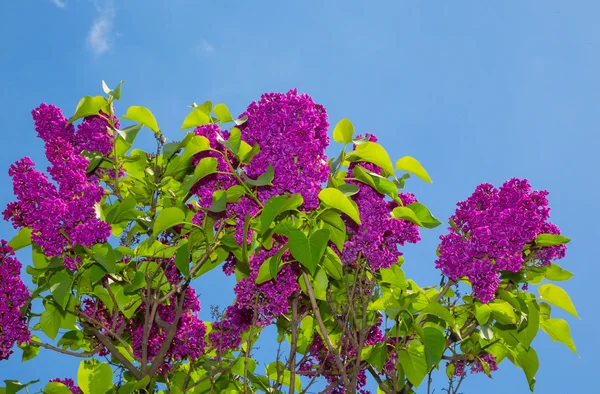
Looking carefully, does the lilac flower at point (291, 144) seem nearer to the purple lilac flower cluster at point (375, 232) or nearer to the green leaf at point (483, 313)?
the purple lilac flower cluster at point (375, 232)

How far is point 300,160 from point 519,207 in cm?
108

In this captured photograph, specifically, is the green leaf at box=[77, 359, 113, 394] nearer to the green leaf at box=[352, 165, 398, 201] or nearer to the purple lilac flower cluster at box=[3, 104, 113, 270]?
the purple lilac flower cluster at box=[3, 104, 113, 270]

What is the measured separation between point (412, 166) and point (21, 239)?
1.97 m

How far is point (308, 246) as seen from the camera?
227cm

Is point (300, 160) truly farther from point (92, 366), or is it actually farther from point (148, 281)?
point (92, 366)

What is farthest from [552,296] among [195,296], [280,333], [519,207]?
[195,296]

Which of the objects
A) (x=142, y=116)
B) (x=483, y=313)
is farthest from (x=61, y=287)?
(x=483, y=313)

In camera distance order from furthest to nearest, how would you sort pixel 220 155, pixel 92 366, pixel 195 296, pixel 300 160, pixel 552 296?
pixel 92 366 < pixel 195 296 < pixel 552 296 < pixel 220 155 < pixel 300 160

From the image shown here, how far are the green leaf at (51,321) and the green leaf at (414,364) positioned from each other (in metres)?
1.78

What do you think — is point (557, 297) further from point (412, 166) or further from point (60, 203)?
point (60, 203)

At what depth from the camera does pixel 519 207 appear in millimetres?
2652

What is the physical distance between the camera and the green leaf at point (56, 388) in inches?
125

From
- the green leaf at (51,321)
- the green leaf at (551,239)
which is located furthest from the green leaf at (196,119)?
the green leaf at (551,239)

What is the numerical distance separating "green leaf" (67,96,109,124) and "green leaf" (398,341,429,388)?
6.53 ft
